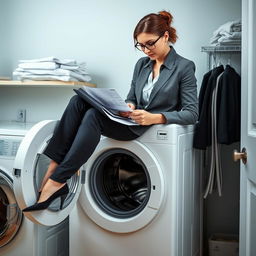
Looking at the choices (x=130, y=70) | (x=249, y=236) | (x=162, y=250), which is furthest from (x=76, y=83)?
(x=249, y=236)

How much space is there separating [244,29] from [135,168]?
3.30 feet

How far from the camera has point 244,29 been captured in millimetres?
1549

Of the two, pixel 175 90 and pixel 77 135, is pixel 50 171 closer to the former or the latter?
pixel 77 135

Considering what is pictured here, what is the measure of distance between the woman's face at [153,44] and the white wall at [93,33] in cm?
56

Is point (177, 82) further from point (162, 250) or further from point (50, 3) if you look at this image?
point (50, 3)

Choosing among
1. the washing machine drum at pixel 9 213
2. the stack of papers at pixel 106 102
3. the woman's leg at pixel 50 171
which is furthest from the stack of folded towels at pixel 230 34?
the washing machine drum at pixel 9 213

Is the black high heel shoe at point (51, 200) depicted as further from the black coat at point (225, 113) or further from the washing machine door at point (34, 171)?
the black coat at point (225, 113)

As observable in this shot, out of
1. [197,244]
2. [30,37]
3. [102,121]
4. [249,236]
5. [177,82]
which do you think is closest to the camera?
[249,236]

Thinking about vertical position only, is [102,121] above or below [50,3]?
below

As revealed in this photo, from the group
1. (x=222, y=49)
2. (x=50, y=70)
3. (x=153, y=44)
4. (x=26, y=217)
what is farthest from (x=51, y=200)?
(x=222, y=49)

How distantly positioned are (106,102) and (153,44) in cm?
46

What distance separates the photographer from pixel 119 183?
2262mm

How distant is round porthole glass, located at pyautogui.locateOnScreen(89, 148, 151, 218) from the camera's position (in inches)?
81.5

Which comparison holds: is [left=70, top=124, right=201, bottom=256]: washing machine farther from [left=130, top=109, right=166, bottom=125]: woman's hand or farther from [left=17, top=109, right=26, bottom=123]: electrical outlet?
[left=17, top=109, right=26, bottom=123]: electrical outlet
